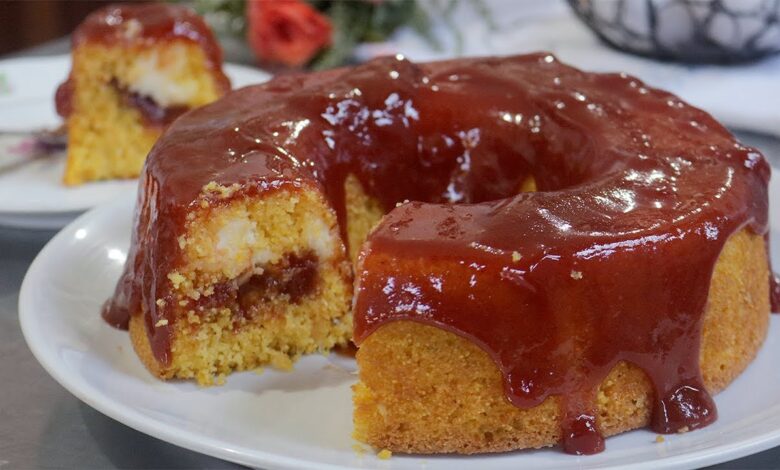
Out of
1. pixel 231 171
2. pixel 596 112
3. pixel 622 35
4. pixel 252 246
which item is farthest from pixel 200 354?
pixel 622 35

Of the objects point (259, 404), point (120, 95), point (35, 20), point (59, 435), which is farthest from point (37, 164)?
point (35, 20)

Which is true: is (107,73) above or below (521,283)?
below

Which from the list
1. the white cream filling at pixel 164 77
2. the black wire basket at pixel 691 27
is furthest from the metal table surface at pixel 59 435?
the black wire basket at pixel 691 27

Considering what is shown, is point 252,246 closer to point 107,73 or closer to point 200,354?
point 200,354

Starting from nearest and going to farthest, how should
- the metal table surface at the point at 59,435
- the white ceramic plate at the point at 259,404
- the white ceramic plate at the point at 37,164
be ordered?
1. the white ceramic plate at the point at 259,404
2. the metal table surface at the point at 59,435
3. the white ceramic plate at the point at 37,164

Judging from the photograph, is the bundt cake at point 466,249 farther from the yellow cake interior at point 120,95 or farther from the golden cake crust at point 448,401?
the yellow cake interior at point 120,95

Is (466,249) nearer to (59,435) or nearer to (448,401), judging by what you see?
(448,401)

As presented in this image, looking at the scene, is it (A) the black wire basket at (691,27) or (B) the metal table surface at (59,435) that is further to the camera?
(A) the black wire basket at (691,27)
